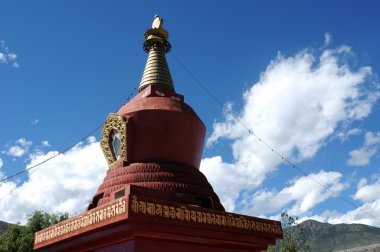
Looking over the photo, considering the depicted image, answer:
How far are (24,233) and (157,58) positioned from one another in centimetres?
1582

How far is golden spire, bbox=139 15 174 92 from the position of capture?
1490 centimetres

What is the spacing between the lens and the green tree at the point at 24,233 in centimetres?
2484

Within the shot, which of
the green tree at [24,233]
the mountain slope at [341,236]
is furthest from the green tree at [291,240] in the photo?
the mountain slope at [341,236]

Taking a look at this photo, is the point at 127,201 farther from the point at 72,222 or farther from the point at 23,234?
the point at 23,234

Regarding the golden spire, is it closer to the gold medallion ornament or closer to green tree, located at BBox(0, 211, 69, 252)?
the gold medallion ornament

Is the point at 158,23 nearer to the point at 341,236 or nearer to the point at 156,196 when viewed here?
the point at 156,196

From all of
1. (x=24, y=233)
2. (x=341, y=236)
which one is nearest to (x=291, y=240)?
(x=24, y=233)

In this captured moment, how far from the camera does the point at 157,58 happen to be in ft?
50.4

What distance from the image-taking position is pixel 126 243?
32.9 feet

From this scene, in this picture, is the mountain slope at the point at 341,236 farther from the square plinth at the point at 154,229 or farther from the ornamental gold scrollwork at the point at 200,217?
the square plinth at the point at 154,229

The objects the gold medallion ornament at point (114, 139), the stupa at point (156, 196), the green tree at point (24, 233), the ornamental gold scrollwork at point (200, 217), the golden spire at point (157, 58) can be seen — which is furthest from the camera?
the green tree at point (24, 233)

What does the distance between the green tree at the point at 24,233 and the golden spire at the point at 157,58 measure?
48.1ft

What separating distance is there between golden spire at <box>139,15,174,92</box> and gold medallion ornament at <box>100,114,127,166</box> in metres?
1.99

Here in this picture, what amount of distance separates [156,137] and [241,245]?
3.80 meters
